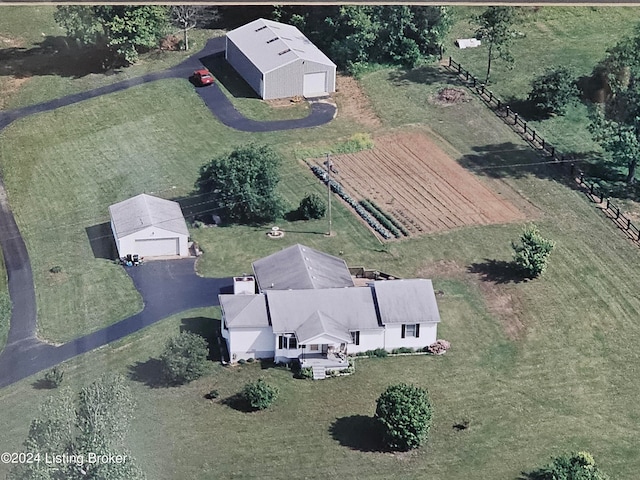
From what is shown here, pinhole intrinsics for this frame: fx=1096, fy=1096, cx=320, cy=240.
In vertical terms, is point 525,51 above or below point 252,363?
above

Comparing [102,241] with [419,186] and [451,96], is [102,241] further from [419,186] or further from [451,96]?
[451,96]

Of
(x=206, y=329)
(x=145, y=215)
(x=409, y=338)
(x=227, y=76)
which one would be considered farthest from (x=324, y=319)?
(x=227, y=76)

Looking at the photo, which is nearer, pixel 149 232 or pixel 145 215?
pixel 149 232

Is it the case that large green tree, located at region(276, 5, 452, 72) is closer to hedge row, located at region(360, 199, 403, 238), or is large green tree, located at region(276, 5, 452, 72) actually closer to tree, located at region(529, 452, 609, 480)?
hedge row, located at region(360, 199, 403, 238)

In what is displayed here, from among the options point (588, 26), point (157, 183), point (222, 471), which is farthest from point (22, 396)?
point (588, 26)

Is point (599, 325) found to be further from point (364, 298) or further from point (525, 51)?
point (525, 51)

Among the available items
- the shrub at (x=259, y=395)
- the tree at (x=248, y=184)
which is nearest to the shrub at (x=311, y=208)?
the tree at (x=248, y=184)

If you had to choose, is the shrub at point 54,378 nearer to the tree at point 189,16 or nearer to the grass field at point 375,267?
the grass field at point 375,267
